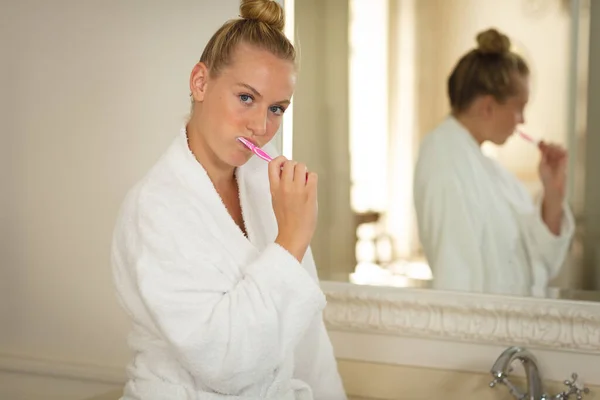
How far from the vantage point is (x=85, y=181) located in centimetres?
191

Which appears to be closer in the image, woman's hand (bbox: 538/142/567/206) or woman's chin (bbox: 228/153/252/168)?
woman's chin (bbox: 228/153/252/168)

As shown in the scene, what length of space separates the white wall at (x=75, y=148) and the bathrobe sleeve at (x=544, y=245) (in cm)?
78

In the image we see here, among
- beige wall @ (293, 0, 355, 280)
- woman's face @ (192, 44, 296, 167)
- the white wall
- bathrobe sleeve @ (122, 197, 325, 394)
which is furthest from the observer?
the white wall

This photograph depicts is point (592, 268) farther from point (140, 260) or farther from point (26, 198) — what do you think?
point (26, 198)

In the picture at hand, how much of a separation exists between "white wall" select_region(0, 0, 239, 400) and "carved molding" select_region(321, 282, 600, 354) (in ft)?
1.81

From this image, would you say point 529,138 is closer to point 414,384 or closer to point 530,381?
point 530,381

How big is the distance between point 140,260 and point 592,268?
0.83 m

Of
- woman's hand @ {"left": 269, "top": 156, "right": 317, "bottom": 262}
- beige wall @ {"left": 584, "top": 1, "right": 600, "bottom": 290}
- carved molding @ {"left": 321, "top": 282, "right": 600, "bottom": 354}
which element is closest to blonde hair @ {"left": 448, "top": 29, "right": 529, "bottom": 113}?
beige wall @ {"left": 584, "top": 1, "right": 600, "bottom": 290}

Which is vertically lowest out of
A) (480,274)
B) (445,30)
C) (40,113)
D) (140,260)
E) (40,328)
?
(40,328)

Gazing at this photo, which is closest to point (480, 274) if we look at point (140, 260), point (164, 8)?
point (140, 260)

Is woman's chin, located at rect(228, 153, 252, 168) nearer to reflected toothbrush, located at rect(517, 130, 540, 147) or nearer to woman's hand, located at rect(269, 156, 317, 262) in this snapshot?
woman's hand, located at rect(269, 156, 317, 262)

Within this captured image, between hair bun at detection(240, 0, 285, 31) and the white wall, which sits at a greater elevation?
hair bun at detection(240, 0, 285, 31)

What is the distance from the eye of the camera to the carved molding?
1.50 metres

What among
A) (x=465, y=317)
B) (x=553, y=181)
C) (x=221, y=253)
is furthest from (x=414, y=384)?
(x=221, y=253)
